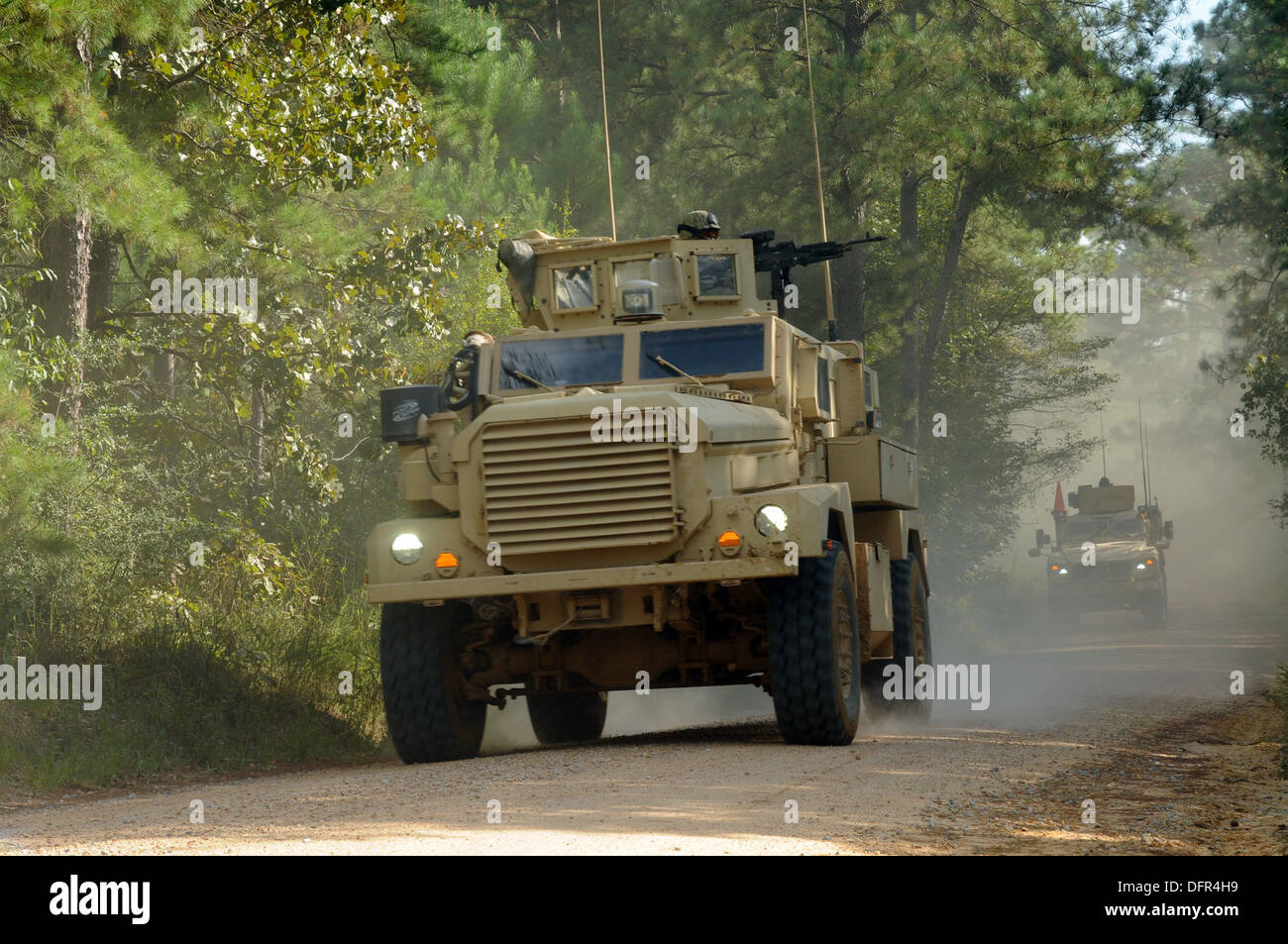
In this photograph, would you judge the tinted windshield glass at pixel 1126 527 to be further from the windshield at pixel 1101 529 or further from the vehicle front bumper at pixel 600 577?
the vehicle front bumper at pixel 600 577

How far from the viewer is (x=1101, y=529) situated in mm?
33250

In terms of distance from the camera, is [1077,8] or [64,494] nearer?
[64,494]

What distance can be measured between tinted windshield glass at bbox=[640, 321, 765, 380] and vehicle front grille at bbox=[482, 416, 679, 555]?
1422mm

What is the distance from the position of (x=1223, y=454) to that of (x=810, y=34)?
5693 cm

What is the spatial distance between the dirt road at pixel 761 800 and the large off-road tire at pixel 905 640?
0.61 metres

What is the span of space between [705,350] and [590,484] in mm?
1868

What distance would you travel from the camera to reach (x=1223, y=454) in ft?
255

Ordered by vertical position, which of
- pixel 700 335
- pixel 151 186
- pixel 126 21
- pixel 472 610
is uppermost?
pixel 126 21

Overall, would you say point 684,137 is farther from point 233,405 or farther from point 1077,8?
point 233,405

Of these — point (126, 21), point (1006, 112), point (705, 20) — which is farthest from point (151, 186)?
point (705, 20)

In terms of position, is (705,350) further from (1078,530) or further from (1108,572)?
(1078,530)

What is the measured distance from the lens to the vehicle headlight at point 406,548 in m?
10.1

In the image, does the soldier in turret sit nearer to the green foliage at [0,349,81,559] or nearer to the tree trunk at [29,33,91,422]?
the green foliage at [0,349,81,559]

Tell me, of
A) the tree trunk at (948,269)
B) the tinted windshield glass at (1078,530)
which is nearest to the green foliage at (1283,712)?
the tree trunk at (948,269)
